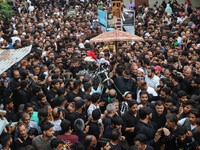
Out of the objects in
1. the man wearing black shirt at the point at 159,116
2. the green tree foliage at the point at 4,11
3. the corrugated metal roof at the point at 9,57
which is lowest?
the man wearing black shirt at the point at 159,116

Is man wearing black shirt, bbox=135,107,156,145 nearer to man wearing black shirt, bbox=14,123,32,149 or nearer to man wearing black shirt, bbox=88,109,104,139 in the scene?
man wearing black shirt, bbox=88,109,104,139

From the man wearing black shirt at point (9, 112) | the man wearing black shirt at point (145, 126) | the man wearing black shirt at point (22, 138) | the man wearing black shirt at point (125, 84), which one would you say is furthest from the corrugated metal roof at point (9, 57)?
the man wearing black shirt at point (145, 126)

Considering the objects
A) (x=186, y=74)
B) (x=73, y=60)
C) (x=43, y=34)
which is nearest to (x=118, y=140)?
(x=186, y=74)

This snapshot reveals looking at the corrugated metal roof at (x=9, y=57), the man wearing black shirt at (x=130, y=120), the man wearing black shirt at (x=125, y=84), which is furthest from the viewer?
the man wearing black shirt at (x=125, y=84)

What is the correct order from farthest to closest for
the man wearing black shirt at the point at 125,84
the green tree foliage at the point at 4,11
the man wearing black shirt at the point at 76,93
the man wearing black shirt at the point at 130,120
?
the green tree foliage at the point at 4,11 < the man wearing black shirt at the point at 125,84 < the man wearing black shirt at the point at 76,93 < the man wearing black shirt at the point at 130,120

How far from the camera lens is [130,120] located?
187 inches

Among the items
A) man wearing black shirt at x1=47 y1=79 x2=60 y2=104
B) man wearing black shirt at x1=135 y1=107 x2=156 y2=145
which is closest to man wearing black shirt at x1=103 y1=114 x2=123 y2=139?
man wearing black shirt at x1=135 y1=107 x2=156 y2=145

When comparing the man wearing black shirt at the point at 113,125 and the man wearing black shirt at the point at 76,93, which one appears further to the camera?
the man wearing black shirt at the point at 76,93

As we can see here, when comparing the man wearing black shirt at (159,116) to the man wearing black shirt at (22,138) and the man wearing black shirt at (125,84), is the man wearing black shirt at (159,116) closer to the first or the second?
the man wearing black shirt at (125,84)

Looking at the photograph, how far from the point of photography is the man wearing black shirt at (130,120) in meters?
4.71

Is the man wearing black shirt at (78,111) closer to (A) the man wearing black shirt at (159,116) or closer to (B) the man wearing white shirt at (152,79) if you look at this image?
(A) the man wearing black shirt at (159,116)

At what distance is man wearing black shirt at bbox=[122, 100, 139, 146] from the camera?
4715mm

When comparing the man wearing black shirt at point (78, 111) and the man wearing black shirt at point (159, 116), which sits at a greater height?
the man wearing black shirt at point (78, 111)

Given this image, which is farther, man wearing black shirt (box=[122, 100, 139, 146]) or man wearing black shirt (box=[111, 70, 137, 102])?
man wearing black shirt (box=[111, 70, 137, 102])
